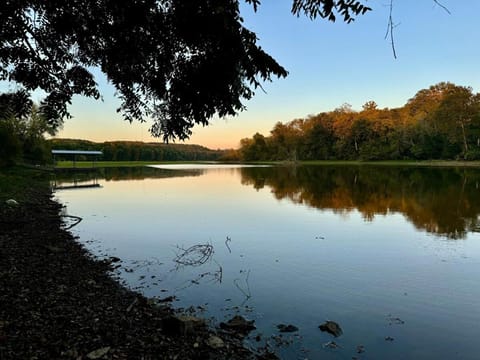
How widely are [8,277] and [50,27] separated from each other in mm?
4984

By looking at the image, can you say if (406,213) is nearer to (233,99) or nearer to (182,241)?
(182,241)

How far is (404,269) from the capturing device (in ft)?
29.7

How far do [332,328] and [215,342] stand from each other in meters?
1.97

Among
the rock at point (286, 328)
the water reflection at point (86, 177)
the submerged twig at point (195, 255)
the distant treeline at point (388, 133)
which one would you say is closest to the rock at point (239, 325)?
the rock at point (286, 328)

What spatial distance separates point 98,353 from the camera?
430 centimetres

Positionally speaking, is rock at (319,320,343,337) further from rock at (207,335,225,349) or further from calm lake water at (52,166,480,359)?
rock at (207,335,225,349)

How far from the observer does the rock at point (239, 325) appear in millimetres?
5836

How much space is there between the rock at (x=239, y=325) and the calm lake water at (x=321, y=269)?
0.18 metres

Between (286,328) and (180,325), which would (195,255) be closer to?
(286,328)

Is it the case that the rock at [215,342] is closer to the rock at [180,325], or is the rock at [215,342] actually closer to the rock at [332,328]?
the rock at [180,325]

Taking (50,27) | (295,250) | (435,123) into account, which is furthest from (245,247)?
(435,123)

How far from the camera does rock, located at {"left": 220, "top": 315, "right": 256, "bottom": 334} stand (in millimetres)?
5836

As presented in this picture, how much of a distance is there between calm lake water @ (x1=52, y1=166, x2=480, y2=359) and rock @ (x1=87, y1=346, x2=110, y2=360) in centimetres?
226

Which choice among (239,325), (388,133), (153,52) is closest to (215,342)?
(239,325)
